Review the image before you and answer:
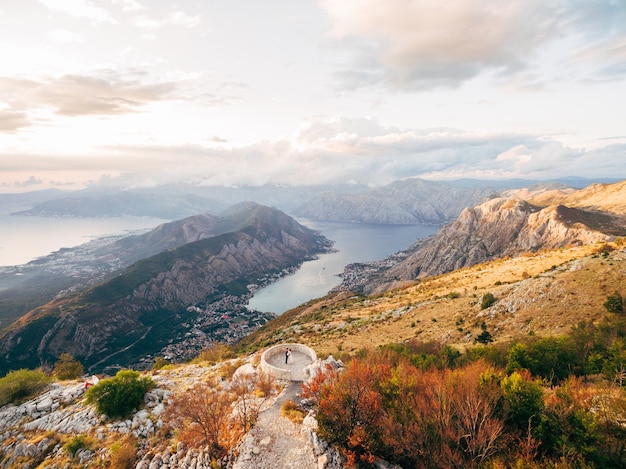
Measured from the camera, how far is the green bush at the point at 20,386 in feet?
114

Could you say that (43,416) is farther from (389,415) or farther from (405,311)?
(405,311)

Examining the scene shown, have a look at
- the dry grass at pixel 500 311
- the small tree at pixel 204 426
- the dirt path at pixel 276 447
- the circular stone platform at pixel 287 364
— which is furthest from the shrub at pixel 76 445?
the dry grass at pixel 500 311

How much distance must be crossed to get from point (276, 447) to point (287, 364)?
13727 mm

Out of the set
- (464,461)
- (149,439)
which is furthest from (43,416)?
(464,461)

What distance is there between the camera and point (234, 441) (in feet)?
69.7

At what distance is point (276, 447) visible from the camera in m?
20.6

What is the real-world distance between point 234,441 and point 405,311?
4581 centimetres

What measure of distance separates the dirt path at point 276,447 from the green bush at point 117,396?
1394 cm

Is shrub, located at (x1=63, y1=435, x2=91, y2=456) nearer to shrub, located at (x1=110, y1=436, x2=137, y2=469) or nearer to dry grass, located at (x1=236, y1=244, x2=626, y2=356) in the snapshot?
shrub, located at (x1=110, y1=436, x2=137, y2=469)

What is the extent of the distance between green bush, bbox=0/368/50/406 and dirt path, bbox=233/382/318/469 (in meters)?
32.4

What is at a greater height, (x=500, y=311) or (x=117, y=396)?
(x=117, y=396)

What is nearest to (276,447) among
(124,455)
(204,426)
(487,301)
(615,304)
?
(204,426)

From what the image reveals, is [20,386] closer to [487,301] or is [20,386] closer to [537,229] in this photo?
[487,301]

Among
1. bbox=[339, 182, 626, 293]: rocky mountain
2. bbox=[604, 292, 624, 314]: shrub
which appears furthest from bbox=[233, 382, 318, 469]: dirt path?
bbox=[339, 182, 626, 293]: rocky mountain
